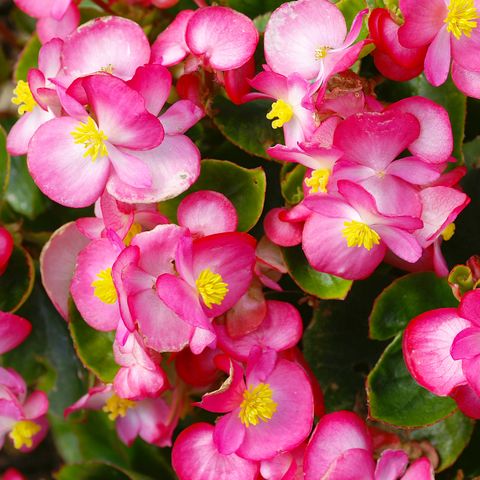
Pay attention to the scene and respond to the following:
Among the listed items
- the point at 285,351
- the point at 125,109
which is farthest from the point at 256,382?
the point at 125,109

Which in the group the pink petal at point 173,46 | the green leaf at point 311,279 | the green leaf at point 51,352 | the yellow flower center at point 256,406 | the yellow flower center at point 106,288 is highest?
the pink petal at point 173,46

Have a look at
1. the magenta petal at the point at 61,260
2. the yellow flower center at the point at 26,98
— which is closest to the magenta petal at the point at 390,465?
the magenta petal at the point at 61,260

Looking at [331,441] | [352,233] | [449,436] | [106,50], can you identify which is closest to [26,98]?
[106,50]

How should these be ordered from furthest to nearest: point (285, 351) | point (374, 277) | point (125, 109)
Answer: point (374, 277), point (285, 351), point (125, 109)

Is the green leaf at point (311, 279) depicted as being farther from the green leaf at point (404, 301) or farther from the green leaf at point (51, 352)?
the green leaf at point (51, 352)

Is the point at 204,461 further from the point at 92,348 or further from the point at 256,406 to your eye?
Answer: the point at 92,348

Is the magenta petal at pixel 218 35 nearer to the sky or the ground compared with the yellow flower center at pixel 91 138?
nearer to the sky

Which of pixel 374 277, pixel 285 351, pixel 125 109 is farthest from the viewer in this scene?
pixel 374 277

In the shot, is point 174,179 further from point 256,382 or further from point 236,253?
point 256,382
